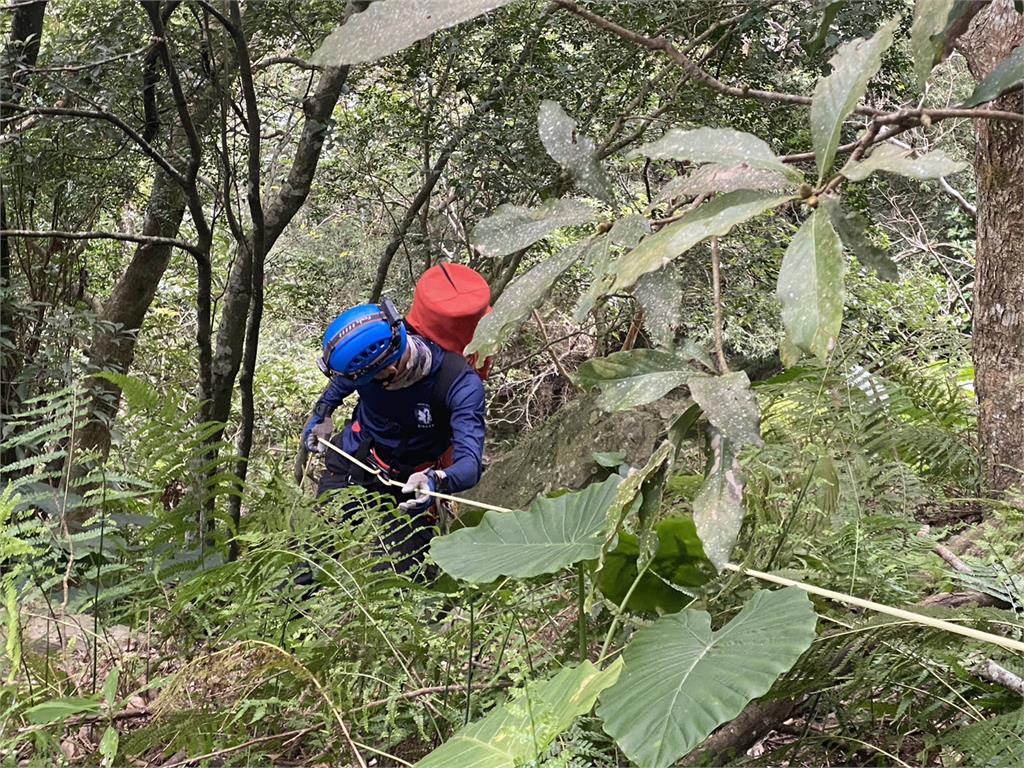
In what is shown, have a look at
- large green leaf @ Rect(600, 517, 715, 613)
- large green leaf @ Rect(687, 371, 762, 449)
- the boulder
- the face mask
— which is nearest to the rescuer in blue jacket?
the face mask

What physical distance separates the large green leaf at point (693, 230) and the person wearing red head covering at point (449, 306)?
315 cm

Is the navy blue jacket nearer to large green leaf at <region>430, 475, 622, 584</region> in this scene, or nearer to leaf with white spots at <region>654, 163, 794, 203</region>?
large green leaf at <region>430, 475, 622, 584</region>

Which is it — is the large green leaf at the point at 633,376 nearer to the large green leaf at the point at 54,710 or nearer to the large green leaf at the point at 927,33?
Answer: the large green leaf at the point at 927,33

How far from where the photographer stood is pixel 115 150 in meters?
4.85

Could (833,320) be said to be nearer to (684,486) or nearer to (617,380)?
(617,380)

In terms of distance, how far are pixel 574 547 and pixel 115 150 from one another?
4.44 metres

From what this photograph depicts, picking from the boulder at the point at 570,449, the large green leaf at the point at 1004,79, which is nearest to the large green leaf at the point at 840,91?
the large green leaf at the point at 1004,79

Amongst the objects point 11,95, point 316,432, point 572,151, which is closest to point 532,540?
point 572,151

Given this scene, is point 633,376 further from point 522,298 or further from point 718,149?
point 718,149

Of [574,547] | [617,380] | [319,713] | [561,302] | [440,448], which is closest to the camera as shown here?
[617,380]

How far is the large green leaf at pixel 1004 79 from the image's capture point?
3.30 ft

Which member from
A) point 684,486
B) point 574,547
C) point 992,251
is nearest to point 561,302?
point 992,251

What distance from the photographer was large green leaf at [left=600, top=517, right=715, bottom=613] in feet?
4.65

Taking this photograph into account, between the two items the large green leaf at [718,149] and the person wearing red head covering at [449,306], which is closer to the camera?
the large green leaf at [718,149]
